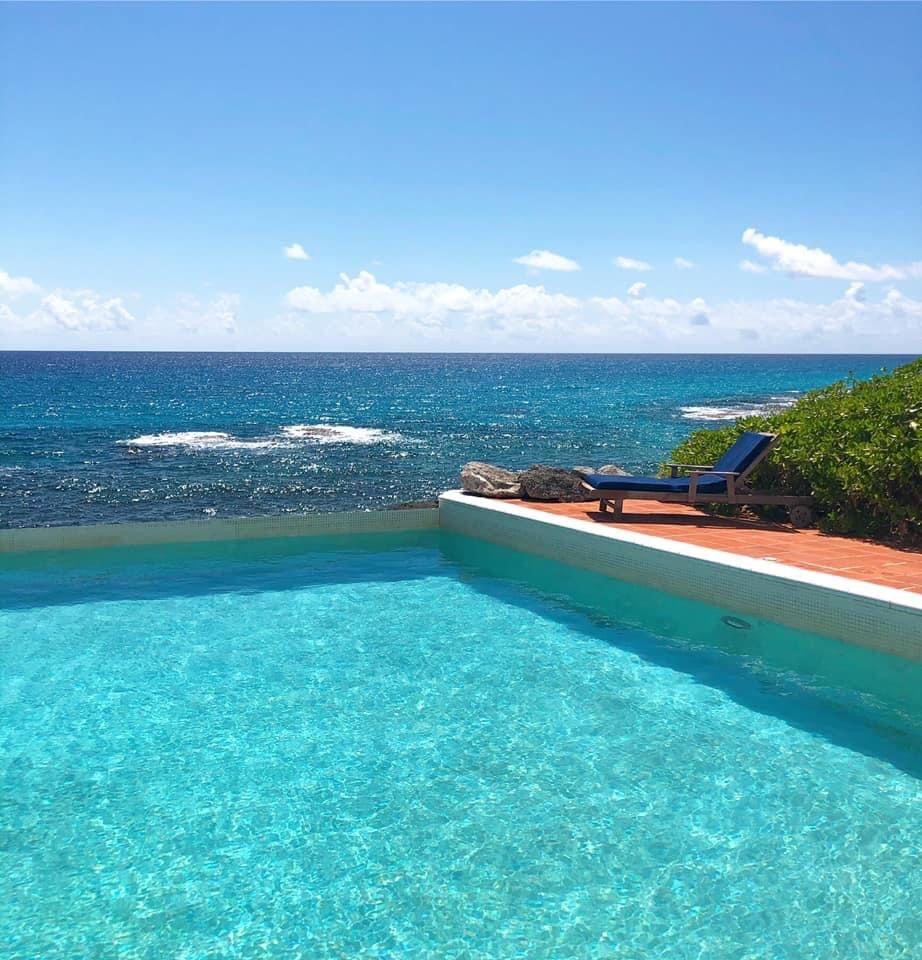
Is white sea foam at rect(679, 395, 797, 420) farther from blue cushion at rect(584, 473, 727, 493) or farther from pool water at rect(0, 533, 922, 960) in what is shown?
pool water at rect(0, 533, 922, 960)

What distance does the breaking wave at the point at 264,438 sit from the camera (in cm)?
3259

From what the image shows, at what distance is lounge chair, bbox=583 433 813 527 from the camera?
1001cm

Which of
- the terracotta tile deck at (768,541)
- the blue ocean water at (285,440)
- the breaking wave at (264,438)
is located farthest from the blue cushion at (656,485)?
the breaking wave at (264,438)

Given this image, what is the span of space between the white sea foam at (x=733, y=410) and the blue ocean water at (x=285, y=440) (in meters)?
0.18

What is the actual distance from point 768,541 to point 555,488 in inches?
145

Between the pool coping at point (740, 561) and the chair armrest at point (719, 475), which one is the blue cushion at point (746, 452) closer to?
the chair armrest at point (719, 475)

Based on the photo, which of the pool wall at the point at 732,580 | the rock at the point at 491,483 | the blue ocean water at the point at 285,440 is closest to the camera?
the pool wall at the point at 732,580

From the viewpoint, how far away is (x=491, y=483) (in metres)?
12.6

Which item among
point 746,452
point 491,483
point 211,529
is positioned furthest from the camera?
point 491,483

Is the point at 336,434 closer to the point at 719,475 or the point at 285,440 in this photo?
the point at 285,440

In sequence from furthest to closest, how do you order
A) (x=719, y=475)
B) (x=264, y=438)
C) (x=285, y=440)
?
1. (x=264, y=438)
2. (x=285, y=440)
3. (x=719, y=475)

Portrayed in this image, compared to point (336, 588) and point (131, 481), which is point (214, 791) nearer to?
point (336, 588)

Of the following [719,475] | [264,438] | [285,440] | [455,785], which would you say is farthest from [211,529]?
[264,438]

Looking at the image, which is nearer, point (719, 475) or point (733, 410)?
point (719, 475)
